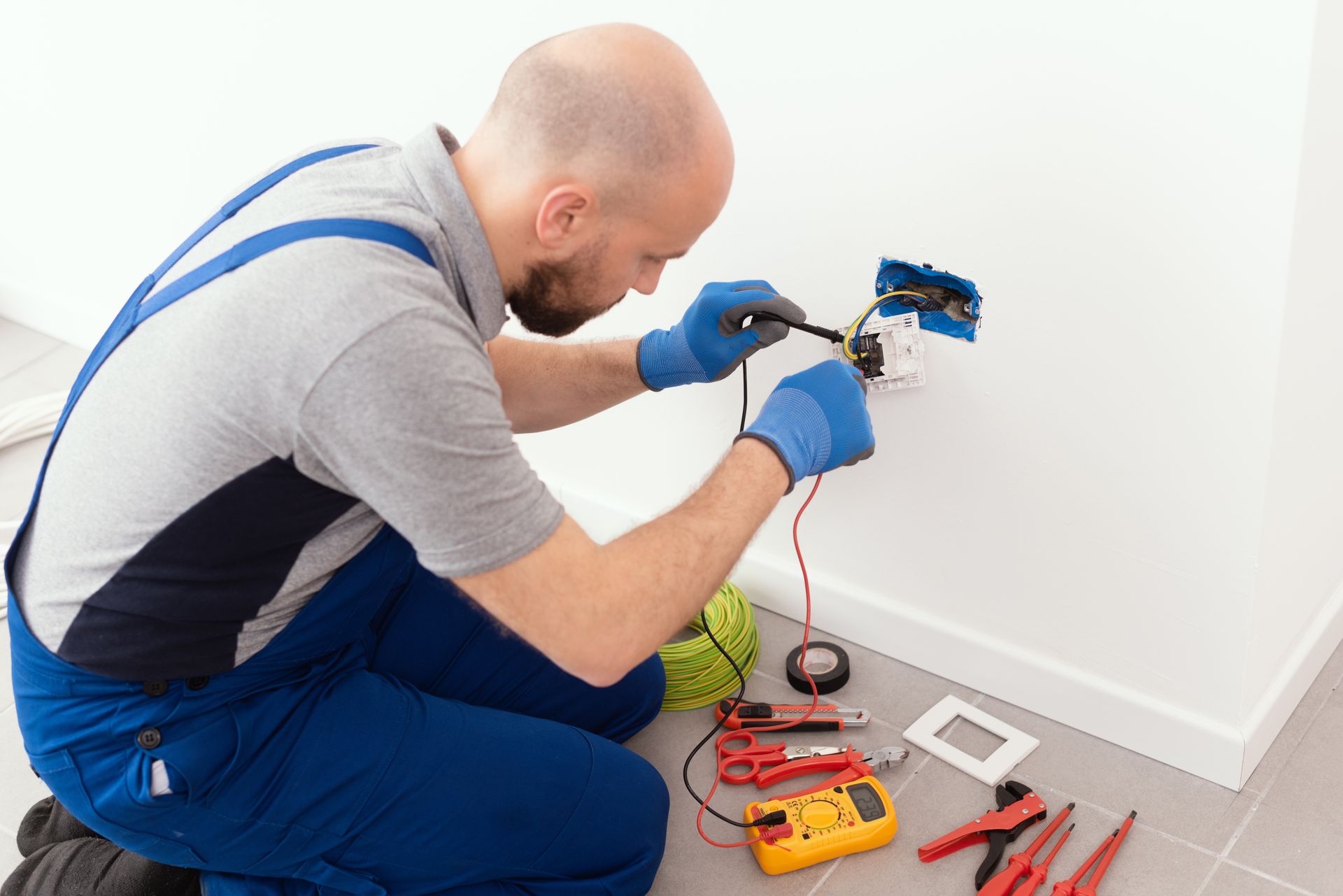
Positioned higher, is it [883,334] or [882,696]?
[883,334]

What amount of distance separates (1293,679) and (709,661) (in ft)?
2.87

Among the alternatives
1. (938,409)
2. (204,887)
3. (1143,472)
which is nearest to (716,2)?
(938,409)

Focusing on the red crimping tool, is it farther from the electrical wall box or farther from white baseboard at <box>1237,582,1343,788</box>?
the electrical wall box

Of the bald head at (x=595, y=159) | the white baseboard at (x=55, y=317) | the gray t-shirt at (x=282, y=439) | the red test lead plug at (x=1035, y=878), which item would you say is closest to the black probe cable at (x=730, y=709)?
the red test lead plug at (x=1035, y=878)

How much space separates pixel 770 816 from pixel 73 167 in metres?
2.31

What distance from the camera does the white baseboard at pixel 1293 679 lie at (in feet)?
5.49

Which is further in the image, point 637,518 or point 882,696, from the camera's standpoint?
point 637,518

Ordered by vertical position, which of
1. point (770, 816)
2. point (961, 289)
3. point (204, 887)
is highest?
point (961, 289)

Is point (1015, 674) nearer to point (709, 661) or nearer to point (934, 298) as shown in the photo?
point (709, 661)

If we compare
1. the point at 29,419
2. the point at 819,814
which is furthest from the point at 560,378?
the point at 29,419

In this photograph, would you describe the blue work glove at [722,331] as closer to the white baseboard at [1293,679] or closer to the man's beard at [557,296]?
the man's beard at [557,296]

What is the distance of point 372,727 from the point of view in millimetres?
1486

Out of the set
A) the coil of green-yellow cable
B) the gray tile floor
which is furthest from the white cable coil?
the coil of green-yellow cable

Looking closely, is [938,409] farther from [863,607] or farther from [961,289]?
[863,607]
